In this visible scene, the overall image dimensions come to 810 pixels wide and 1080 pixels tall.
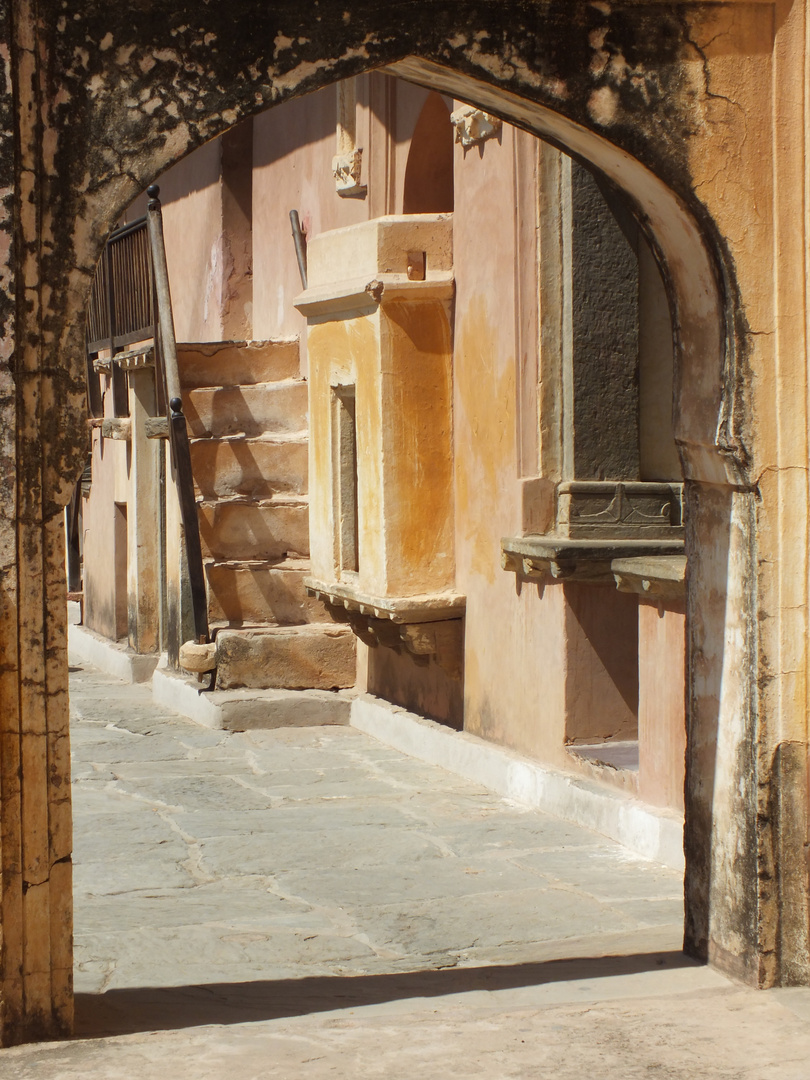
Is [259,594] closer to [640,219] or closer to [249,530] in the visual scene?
[249,530]

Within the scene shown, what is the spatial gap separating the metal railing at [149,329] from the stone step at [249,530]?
19 centimetres

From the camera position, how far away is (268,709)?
8.82 meters

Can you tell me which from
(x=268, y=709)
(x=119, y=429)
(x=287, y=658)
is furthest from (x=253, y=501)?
(x=119, y=429)

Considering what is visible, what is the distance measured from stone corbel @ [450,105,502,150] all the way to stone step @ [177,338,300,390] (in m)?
2.81

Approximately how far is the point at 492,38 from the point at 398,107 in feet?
16.4

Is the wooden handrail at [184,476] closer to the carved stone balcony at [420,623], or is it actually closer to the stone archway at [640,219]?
the carved stone balcony at [420,623]

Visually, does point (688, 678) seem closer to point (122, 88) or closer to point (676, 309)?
point (676, 309)

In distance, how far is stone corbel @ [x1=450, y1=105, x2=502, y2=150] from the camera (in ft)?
23.3

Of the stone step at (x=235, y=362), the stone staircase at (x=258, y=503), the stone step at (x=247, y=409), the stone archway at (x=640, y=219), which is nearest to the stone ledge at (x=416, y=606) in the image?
the stone staircase at (x=258, y=503)

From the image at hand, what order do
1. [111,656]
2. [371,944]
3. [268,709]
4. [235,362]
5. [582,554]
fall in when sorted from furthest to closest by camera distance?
[111,656] → [235,362] → [268,709] → [582,554] → [371,944]

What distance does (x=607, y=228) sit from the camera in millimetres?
6703

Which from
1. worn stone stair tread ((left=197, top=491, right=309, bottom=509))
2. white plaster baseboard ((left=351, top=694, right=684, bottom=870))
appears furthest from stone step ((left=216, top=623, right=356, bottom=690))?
worn stone stair tread ((left=197, top=491, right=309, bottom=509))

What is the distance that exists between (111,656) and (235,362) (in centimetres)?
314

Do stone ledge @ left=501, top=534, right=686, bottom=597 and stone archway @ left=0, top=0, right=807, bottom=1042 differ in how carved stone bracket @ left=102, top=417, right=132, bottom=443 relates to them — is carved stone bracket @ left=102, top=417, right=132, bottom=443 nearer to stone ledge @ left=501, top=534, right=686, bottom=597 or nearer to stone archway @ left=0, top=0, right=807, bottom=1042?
stone ledge @ left=501, top=534, right=686, bottom=597
